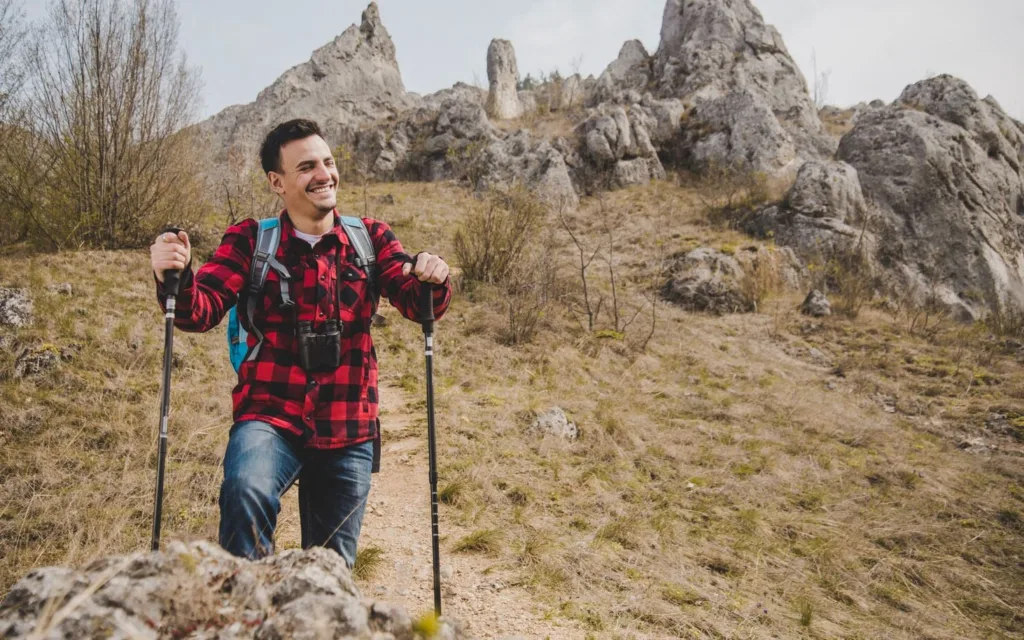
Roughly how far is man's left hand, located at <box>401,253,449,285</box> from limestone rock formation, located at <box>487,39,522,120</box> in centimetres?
2589

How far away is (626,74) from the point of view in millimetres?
26938

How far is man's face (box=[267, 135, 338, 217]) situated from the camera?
1.99 metres

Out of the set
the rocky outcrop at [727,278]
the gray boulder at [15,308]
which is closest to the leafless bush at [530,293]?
the rocky outcrop at [727,278]

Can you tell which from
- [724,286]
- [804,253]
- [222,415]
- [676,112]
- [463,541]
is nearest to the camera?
[463,541]

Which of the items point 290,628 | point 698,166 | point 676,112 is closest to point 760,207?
point 698,166

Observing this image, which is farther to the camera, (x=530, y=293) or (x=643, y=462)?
(x=530, y=293)

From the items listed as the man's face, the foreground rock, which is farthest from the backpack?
the foreground rock

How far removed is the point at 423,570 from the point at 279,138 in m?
2.53

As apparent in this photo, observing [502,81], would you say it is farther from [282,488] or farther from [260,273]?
[282,488]

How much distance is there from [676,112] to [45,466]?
21148 millimetres

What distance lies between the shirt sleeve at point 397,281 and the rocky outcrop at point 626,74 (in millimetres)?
22966

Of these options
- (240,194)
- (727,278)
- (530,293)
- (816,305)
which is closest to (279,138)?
(530,293)

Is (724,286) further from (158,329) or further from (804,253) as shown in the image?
(158,329)

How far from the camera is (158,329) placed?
616cm
